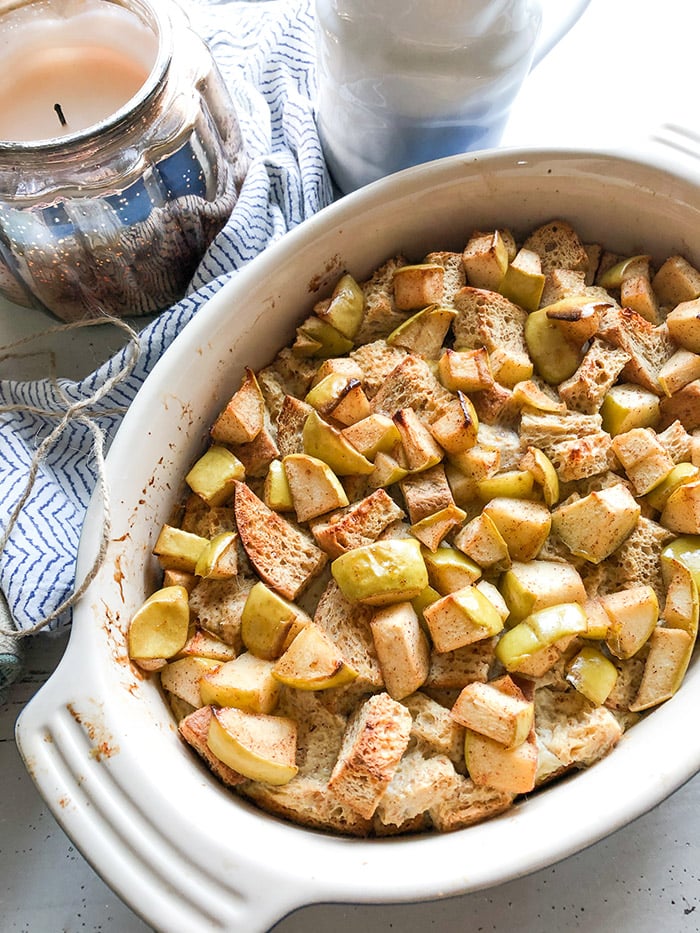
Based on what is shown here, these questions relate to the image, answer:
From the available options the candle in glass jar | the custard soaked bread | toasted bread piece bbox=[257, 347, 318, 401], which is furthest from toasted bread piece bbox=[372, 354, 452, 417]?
the candle in glass jar

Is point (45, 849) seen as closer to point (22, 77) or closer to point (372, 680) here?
point (372, 680)

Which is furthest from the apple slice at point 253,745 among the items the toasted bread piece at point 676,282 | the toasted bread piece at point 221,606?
the toasted bread piece at point 676,282

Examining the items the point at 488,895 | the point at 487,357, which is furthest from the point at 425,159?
the point at 488,895

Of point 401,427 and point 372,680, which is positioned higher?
point 401,427

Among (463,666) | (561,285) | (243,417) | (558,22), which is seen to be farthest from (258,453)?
(558,22)

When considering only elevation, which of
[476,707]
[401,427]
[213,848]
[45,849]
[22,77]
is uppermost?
[22,77]

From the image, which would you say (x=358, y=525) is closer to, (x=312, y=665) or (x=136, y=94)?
(x=312, y=665)
